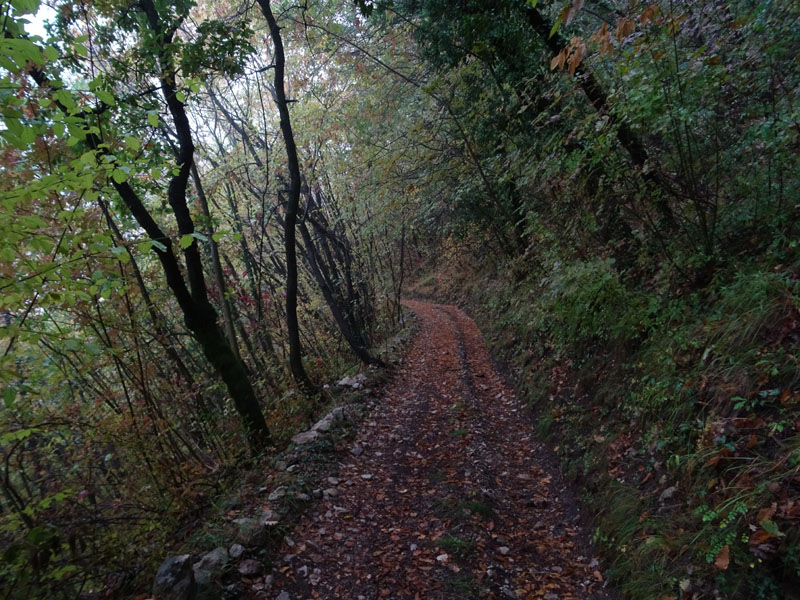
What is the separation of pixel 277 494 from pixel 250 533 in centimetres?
70

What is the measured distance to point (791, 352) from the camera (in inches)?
131

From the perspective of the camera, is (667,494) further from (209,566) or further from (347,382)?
(347,382)

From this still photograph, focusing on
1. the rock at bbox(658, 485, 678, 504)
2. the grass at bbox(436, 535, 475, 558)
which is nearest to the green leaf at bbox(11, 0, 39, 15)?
the grass at bbox(436, 535, 475, 558)

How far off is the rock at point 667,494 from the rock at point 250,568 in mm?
3442

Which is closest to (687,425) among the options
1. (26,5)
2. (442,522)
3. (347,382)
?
(442,522)

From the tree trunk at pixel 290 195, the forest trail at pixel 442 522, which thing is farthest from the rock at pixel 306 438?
the tree trunk at pixel 290 195

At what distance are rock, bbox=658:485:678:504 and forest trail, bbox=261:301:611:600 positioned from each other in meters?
0.85

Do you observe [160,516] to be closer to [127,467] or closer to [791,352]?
[127,467]

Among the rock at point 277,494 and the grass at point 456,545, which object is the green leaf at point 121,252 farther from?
the grass at point 456,545

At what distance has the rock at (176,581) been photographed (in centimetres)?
336

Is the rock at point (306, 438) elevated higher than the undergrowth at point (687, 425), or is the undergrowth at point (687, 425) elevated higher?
the rock at point (306, 438)

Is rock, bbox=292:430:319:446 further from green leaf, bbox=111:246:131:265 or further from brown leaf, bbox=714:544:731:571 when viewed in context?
brown leaf, bbox=714:544:731:571

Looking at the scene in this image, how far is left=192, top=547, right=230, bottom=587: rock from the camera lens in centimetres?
360

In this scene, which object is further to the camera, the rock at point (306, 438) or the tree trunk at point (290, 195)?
the tree trunk at point (290, 195)
